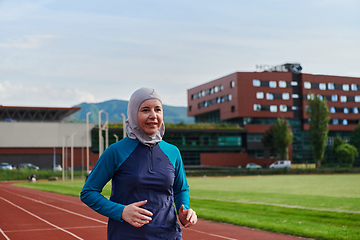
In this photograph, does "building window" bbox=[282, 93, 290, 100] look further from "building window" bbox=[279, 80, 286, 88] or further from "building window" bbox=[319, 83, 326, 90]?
"building window" bbox=[319, 83, 326, 90]

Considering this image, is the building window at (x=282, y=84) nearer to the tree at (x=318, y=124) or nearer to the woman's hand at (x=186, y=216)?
the tree at (x=318, y=124)

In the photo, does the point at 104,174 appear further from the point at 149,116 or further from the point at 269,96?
the point at 269,96

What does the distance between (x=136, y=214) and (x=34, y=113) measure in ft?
303

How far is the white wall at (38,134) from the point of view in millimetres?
79188

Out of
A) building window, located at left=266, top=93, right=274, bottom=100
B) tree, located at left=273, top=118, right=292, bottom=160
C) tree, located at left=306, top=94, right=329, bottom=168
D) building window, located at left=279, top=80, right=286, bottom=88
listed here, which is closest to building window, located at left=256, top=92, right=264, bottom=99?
building window, located at left=266, top=93, right=274, bottom=100

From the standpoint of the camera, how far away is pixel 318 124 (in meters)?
76.1

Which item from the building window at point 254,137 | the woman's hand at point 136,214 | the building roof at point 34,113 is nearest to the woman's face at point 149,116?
the woman's hand at point 136,214

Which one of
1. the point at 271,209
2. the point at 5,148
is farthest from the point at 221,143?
the point at 271,209

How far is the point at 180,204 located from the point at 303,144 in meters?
92.0

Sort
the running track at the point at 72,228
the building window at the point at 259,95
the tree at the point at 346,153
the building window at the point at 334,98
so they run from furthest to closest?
the building window at the point at 334,98 < the building window at the point at 259,95 < the tree at the point at 346,153 < the running track at the point at 72,228

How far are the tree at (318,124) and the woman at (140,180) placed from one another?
7621 cm

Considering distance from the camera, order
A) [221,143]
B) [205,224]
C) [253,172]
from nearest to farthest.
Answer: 1. [205,224]
2. [253,172]
3. [221,143]

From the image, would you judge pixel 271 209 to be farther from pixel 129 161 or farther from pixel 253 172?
pixel 253 172

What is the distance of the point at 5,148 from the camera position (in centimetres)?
7850
